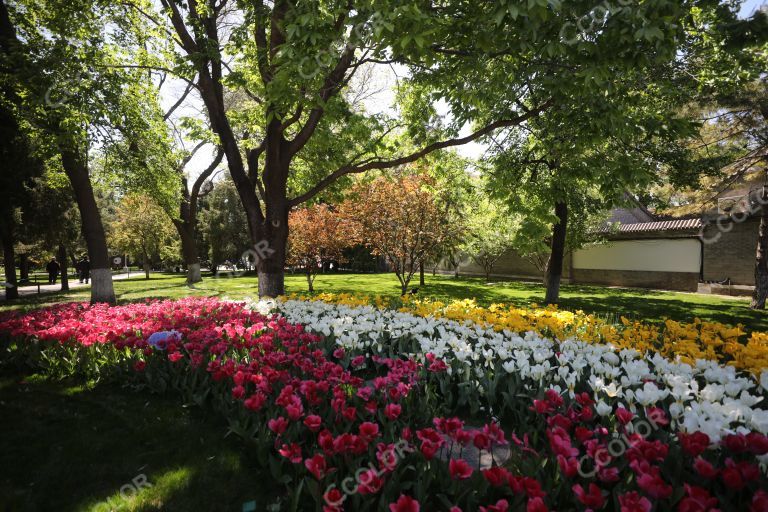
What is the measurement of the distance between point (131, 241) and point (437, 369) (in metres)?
34.4

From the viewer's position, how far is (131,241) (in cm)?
3112

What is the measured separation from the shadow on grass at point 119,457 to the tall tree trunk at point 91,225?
24.0 ft

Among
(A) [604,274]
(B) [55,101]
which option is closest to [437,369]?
(B) [55,101]

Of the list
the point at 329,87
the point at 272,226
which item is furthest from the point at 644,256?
the point at 329,87

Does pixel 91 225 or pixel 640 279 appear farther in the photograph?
pixel 640 279

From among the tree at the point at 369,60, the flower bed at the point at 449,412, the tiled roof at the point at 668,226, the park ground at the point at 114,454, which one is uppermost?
the tree at the point at 369,60

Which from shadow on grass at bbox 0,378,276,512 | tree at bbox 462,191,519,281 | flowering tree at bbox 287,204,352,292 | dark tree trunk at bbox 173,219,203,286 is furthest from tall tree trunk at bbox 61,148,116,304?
tree at bbox 462,191,519,281

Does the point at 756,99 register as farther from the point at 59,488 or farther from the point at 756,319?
the point at 59,488

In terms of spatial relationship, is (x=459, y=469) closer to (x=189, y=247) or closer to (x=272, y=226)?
(x=272, y=226)

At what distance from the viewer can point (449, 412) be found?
11.5 ft

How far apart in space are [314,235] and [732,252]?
60.7 ft

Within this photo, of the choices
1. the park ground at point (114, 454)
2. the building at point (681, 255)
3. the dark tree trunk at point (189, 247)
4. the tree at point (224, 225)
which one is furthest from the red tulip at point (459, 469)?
the tree at point (224, 225)

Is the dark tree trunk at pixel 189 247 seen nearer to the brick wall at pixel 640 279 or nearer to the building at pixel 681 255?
the building at pixel 681 255

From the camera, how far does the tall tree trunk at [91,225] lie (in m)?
10.1
